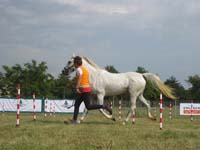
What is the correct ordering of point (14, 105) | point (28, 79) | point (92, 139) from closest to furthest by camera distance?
point (92, 139)
point (14, 105)
point (28, 79)

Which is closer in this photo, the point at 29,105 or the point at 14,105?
the point at 14,105

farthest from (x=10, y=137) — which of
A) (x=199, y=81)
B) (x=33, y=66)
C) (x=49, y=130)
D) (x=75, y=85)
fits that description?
(x=199, y=81)

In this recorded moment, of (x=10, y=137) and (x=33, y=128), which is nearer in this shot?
(x=10, y=137)

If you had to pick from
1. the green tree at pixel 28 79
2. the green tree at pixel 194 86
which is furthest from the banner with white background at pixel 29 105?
the green tree at pixel 194 86

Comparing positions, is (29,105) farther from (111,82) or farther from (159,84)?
(111,82)

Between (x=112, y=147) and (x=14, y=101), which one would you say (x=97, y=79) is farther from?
(x=14, y=101)

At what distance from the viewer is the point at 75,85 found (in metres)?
13.2

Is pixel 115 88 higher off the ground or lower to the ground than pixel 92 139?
higher

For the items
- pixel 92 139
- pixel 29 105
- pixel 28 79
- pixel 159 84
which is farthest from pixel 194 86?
pixel 92 139

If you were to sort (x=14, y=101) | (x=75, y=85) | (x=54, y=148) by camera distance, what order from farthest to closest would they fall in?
(x=14, y=101) → (x=75, y=85) → (x=54, y=148)

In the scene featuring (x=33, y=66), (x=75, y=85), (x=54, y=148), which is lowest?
(x=54, y=148)

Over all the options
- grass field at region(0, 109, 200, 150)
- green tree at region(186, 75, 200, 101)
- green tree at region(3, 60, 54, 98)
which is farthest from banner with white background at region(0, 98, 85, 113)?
green tree at region(186, 75, 200, 101)

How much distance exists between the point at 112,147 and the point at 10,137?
2.68m

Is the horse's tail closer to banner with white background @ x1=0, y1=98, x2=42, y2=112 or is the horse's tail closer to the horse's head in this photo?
the horse's head
